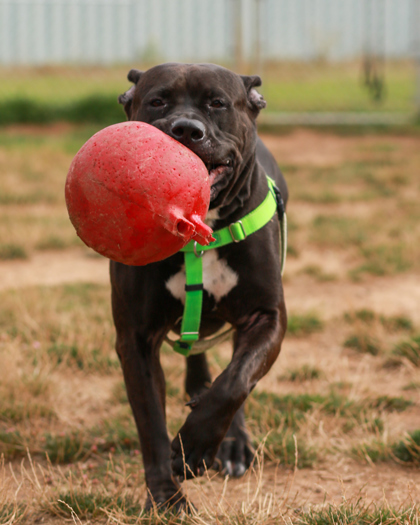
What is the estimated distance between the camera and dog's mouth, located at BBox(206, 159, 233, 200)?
2.49 m

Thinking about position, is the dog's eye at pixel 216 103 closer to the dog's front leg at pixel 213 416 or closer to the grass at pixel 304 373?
the dog's front leg at pixel 213 416

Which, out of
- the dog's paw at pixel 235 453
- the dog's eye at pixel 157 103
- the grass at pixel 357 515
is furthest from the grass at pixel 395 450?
the dog's eye at pixel 157 103

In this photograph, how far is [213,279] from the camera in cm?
266

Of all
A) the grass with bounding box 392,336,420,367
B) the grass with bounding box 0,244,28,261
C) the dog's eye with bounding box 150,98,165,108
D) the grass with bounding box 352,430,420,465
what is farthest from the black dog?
the grass with bounding box 0,244,28,261

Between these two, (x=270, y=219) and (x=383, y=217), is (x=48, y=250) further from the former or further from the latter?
(x=270, y=219)

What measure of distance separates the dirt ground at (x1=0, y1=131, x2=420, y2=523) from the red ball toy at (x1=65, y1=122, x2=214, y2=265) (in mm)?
835

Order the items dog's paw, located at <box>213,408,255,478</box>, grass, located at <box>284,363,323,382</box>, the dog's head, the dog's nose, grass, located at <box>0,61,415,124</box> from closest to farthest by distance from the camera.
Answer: the dog's nose < the dog's head < dog's paw, located at <box>213,408,255,478</box> < grass, located at <box>284,363,323,382</box> < grass, located at <box>0,61,415,124</box>

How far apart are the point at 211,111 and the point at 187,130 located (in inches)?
12.0

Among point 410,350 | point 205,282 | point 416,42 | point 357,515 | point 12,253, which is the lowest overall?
A: point 12,253

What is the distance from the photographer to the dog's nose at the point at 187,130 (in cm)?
235

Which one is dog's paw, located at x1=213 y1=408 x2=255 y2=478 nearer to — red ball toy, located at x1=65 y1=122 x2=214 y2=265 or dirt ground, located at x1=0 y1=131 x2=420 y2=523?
dirt ground, located at x1=0 y1=131 x2=420 y2=523

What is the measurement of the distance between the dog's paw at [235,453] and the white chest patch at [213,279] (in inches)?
32.0

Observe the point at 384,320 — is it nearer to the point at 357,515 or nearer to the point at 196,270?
the point at 196,270

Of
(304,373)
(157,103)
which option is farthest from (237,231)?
(304,373)
